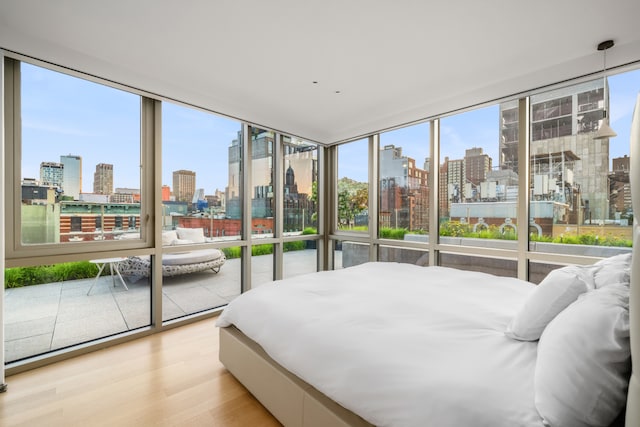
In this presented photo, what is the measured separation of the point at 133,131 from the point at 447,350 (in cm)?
329

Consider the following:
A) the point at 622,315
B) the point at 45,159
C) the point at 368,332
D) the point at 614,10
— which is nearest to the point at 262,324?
the point at 368,332

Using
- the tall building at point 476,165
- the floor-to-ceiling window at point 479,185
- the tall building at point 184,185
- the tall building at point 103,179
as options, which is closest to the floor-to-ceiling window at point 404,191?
the floor-to-ceiling window at point 479,185

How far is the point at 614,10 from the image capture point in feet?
5.93

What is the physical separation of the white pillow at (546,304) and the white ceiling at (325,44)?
1.66m

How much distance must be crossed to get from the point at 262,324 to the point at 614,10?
9.69 feet

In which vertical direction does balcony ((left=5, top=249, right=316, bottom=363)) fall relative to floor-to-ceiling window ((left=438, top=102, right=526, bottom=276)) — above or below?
below

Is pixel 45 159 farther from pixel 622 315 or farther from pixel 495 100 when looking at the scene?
pixel 495 100

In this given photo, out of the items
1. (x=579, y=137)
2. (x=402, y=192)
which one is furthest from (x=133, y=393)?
(x=579, y=137)

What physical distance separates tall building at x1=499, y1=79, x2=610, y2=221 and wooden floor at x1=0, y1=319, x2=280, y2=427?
3195 mm

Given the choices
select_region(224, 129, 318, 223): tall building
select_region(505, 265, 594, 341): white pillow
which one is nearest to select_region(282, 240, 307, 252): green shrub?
select_region(224, 129, 318, 223): tall building

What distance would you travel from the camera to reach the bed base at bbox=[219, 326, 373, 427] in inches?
53.6

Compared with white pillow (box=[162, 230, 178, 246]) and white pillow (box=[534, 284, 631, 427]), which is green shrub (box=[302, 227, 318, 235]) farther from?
white pillow (box=[534, 284, 631, 427])

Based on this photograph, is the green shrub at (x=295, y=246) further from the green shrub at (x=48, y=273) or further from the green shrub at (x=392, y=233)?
the green shrub at (x=48, y=273)

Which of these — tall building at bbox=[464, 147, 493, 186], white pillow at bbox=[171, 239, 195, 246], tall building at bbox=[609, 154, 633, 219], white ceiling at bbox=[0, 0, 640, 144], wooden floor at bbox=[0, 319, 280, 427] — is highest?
white ceiling at bbox=[0, 0, 640, 144]
